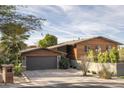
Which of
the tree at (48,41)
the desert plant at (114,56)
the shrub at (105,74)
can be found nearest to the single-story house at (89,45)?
the tree at (48,41)

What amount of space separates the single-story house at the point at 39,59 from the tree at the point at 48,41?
3.59 metres

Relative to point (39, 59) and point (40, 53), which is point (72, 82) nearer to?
point (39, 59)

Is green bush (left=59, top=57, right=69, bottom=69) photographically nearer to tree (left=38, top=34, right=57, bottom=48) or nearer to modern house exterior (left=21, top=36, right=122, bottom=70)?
modern house exterior (left=21, top=36, right=122, bottom=70)

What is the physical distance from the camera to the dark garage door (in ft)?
106

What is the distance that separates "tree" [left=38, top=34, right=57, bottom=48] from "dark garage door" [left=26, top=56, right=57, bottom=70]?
4001mm

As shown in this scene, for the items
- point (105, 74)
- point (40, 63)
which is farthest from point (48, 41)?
point (105, 74)

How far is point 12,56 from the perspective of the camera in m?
30.8

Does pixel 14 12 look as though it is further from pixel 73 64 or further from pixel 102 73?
pixel 73 64

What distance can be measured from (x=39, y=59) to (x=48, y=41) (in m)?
7.59

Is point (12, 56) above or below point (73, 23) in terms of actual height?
below

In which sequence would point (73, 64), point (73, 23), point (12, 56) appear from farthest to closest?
point (73, 64) < point (12, 56) < point (73, 23)

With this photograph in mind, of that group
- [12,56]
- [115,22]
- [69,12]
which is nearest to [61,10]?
[69,12]

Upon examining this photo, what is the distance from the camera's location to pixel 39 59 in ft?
108
